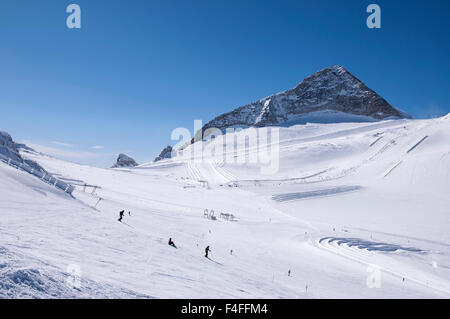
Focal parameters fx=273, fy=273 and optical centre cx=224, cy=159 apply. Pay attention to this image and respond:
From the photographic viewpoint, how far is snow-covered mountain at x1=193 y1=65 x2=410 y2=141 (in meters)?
112

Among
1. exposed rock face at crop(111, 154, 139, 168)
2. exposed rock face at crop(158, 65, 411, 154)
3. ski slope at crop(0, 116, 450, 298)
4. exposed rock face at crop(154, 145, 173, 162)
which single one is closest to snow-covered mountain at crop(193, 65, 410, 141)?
exposed rock face at crop(158, 65, 411, 154)

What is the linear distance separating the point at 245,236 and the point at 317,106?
112355 mm

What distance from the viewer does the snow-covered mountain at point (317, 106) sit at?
11225 cm

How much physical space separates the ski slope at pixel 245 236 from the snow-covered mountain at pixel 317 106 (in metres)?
58.0

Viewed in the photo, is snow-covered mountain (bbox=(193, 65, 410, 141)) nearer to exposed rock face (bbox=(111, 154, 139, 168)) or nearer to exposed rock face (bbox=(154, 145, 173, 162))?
exposed rock face (bbox=(154, 145, 173, 162))

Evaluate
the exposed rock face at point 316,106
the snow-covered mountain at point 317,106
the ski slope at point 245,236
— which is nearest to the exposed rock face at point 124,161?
the exposed rock face at point 316,106

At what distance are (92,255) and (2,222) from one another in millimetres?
3901

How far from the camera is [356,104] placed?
121 meters

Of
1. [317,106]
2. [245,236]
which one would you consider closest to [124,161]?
[245,236]
